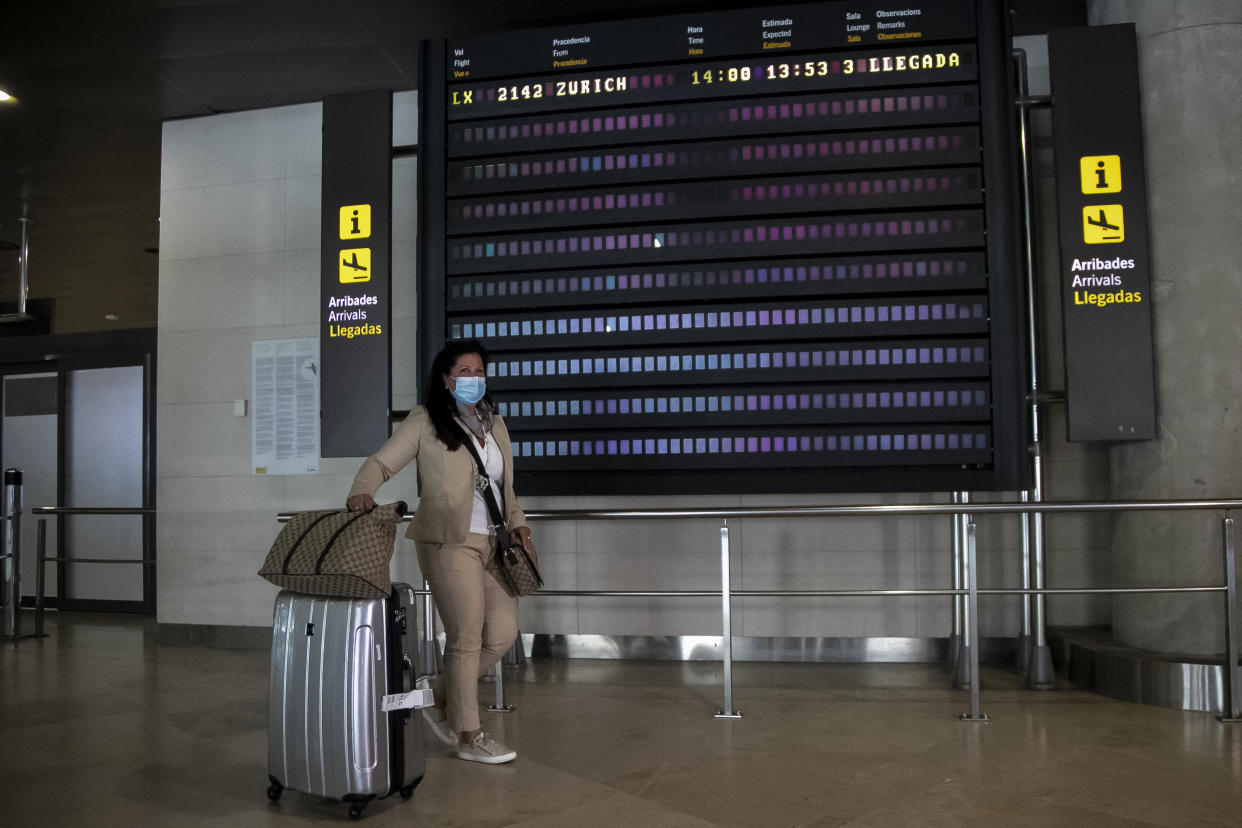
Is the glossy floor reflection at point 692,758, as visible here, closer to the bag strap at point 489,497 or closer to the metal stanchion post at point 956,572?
the metal stanchion post at point 956,572

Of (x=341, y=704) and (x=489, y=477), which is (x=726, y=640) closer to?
(x=489, y=477)

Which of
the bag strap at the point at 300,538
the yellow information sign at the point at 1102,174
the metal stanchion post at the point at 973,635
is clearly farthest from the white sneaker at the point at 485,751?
the yellow information sign at the point at 1102,174

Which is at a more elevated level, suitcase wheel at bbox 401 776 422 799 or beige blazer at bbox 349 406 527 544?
beige blazer at bbox 349 406 527 544

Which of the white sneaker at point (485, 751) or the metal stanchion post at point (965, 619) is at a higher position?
the metal stanchion post at point (965, 619)

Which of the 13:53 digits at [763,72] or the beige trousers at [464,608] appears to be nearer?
the beige trousers at [464,608]

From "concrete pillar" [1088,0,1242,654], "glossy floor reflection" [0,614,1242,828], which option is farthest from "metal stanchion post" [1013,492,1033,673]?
"concrete pillar" [1088,0,1242,654]

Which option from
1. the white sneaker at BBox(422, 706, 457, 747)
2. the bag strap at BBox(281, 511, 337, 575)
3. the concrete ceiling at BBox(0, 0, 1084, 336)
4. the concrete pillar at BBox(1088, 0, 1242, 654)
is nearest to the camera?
the bag strap at BBox(281, 511, 337, 575)

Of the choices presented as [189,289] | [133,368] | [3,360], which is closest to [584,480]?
[189,289]

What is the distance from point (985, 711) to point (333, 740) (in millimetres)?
2691

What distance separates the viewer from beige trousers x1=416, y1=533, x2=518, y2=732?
11.2 ft

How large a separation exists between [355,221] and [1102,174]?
11.4 ft

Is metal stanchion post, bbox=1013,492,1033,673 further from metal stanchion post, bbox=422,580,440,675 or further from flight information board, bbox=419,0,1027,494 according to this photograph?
metal stanchion post, bbox=422,580,440,675

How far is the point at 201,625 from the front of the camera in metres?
6.21

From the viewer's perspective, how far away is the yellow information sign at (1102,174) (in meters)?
4.19
